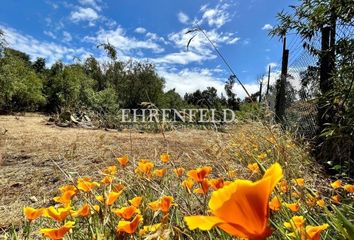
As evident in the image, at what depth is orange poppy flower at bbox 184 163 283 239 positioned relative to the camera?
1.33 ft

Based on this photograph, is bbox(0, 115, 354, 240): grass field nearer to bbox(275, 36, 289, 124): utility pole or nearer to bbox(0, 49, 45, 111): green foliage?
bbox(275, 36, 289, 124): utility pole

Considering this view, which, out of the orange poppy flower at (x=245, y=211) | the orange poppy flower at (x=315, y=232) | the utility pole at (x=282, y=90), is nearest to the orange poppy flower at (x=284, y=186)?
the orange poppy flower at (x=315, y=232)

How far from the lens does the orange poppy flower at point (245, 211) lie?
41 centimetres

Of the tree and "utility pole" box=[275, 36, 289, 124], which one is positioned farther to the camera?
"utility pole" box=[275, 36, 289, 124]

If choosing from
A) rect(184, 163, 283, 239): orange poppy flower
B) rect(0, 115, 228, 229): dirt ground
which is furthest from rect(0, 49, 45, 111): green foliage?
rect(184, 163, 283, 239): orange poppy flower

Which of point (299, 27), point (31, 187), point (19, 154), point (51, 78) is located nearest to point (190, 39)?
point (299, 27)

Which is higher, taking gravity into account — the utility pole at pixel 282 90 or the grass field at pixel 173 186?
the utility pole at pixel 282 90

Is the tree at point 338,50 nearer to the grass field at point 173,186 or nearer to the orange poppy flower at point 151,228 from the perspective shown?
the grass field at point 173,186

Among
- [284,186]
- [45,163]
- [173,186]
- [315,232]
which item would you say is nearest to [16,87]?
[45,163]

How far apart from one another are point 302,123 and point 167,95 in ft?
56.7

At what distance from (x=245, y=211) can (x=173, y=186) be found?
2.03m

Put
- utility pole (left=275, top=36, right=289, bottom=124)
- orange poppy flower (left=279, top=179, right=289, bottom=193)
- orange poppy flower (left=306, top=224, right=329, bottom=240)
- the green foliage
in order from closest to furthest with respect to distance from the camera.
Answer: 1. orange poppy flower (left=306, top=224, right=329, bottom=240)
2. orange poppy flower (left=279, top=179, right=289, bottom=193)
3. utility pole (left=275, top=36, right=289, bottom=124)
4. the green foliage

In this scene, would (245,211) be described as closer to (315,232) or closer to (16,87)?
(315,232)

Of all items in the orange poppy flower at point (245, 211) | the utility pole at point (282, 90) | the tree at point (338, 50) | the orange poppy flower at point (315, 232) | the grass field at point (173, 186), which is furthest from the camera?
the utility pole at point (282, 90)
